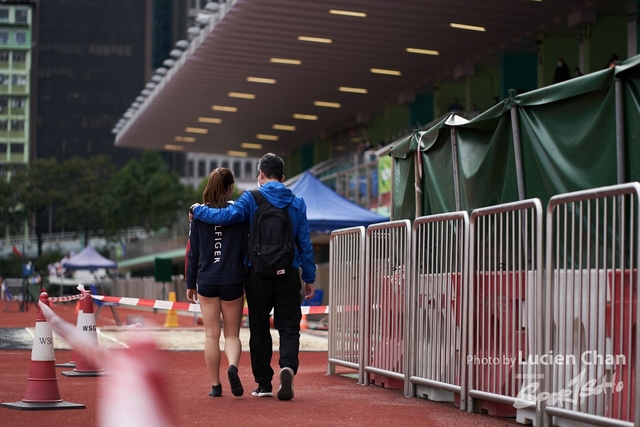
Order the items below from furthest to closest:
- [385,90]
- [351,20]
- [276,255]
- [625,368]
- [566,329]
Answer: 1. [385,90]
2. [351,20]
3. [276,255]
4. [566,329]
5. [625,368]

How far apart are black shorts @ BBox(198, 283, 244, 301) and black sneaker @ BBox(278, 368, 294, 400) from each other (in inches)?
29.3

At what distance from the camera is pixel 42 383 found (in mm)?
8086

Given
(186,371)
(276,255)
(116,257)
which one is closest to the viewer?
(276,255)

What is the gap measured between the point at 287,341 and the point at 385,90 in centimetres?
3374

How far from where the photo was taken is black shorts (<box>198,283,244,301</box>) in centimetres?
880

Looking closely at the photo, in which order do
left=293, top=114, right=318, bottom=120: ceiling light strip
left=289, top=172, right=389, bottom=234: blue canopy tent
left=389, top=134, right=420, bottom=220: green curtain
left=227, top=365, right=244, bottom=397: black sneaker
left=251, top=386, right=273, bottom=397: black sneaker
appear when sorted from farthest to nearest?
left=293, top=114, right=318, bottom=120: ceiling light strip < left=289, top=172, right=389, bottom=234: blue canopy tent < left=389, top=134, right=420, bottom=220: green curtain < left=251, top=386, right=273, bottom=397: black sneaker < left=227, top=365, right=244, bottom=397: black sneaker

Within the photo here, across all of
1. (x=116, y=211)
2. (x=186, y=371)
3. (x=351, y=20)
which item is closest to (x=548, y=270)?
(x=186, y=371)

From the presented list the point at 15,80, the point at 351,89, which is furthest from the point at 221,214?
the point at 15,80

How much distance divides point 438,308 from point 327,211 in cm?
1447

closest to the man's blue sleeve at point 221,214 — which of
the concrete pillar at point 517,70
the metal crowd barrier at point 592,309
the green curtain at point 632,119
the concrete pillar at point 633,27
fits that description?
the metal crowd barrier at point 592,309

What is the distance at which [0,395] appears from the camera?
9062mm

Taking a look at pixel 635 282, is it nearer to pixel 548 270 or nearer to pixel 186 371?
pixel 548 270

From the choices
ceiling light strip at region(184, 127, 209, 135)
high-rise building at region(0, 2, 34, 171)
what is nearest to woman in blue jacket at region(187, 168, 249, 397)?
ceiling light strip at region(184, 127, 209, 135)

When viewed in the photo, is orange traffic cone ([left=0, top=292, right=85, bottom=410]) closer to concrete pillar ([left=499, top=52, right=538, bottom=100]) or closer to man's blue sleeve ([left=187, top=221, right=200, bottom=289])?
man's blue sleeve ([left=187, top=221, right=200, bottom=289])
